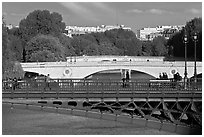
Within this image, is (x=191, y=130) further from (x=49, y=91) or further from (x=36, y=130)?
(x=36, y=130)

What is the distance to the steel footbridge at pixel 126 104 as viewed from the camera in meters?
16.9

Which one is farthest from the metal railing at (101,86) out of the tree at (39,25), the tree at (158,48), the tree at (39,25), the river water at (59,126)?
the tree at (158,48)

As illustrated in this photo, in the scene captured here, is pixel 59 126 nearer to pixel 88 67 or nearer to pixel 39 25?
pixel 88 67

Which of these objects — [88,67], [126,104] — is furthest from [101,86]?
[88,67]

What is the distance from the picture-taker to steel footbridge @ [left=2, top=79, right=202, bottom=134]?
16.9m

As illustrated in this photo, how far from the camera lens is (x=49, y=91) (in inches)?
698

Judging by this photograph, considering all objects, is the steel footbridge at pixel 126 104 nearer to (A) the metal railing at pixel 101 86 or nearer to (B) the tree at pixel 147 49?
(A) the metal railing at pixel 101 86

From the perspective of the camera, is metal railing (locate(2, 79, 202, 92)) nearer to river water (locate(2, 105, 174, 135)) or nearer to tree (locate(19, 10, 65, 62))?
river water (locate(2, 105, 174, 135))

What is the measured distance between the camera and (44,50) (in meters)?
63.2

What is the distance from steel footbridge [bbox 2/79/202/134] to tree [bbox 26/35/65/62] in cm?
4442

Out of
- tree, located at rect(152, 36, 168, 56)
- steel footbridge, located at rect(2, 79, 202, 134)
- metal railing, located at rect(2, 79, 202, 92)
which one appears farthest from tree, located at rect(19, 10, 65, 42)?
steel footbridge, located at rect(2, 79, 202, 134)

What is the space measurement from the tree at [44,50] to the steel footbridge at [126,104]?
44.4m

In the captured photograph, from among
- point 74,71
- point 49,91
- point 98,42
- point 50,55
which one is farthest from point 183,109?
point 98,42

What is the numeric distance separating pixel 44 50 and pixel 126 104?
46.7 metres
